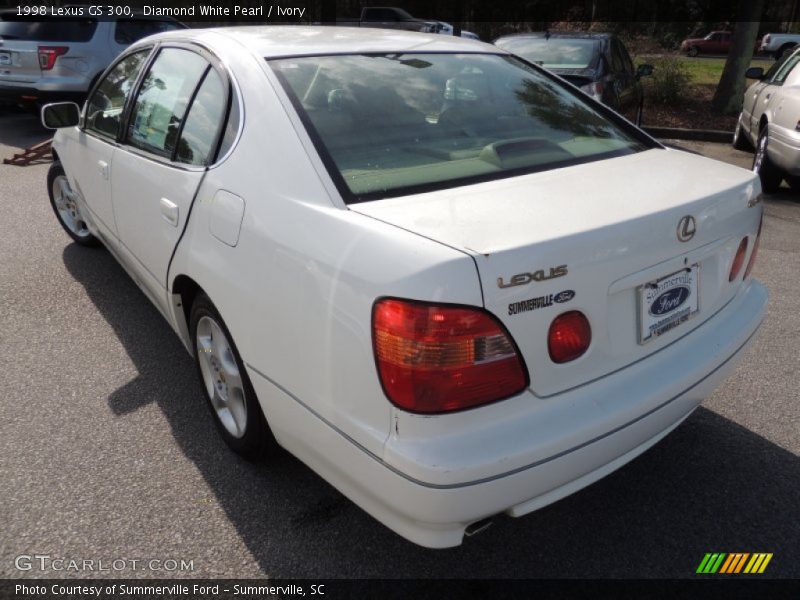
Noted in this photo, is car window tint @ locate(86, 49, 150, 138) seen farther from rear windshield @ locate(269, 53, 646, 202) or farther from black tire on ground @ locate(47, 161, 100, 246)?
rear windshield @ locate(269, 53, 646, 202)

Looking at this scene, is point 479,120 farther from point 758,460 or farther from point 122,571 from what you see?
point 122,571

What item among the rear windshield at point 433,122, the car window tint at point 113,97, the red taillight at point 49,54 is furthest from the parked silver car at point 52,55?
the rear windshield at point 433,122

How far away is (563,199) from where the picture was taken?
204cm

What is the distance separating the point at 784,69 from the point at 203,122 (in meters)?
7.12

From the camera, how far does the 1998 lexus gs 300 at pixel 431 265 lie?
1705 millimetres

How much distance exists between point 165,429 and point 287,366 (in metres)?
1.20

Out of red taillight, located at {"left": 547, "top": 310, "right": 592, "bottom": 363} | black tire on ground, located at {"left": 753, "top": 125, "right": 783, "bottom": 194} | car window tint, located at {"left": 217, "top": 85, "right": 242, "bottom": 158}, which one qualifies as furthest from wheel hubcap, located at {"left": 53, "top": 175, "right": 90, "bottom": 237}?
black tire on ground, located at {"left": 753, "top": 125, "right": 783, "bottom": 194}

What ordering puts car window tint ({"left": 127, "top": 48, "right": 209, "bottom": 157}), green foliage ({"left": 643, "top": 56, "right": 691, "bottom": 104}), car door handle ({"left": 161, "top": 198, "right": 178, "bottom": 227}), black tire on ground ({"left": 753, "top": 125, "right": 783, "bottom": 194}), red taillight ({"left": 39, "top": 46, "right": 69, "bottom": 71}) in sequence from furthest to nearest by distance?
green foliage ({"left": 643, "top": 56, "right": 691, "bottom": 104}), red taillight ({"left": 39, "top": 46, "right": 69, "bottom": 71}), black tire on ground ({"left": 753, "top": 125, "right": 783, "bottom": 194}), car window tint ({"left": 127, "top": 48, "right": 209, "bottom": 157}), car door handle ({"left": 161, "top": 198, "right": 178, "bottom": 227})

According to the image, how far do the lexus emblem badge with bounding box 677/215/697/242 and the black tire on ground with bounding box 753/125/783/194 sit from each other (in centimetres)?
541

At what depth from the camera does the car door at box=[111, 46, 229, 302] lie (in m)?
2.62

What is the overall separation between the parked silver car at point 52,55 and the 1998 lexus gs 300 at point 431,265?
7.58m

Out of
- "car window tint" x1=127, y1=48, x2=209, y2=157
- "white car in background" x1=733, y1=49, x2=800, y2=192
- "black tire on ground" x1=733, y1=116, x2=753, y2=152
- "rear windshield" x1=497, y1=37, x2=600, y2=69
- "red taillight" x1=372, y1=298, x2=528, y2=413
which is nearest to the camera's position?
"red taillight" x1=372, y1=298, x2=528, y2=413

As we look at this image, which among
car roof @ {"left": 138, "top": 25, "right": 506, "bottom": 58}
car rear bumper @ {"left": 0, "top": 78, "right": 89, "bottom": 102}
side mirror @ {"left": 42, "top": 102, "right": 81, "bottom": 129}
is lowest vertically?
car rear bumper @ {"left": 0, "top": 78, "right": 89, "bottom": 102}

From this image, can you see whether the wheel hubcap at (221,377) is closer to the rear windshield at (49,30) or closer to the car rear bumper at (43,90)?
the car rear bumper at (43,90)
